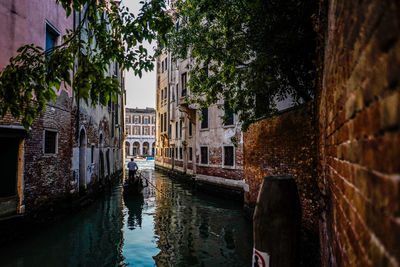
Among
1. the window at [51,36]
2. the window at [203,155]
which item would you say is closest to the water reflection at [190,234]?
the window at [203,155]

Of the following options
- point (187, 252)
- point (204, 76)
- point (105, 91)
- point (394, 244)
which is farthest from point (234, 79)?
point (394, 244)

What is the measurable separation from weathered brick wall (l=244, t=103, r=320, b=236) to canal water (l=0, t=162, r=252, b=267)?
1851 millimetres

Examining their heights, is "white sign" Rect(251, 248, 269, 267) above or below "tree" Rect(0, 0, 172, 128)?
below

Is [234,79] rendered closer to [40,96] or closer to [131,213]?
[40,96]

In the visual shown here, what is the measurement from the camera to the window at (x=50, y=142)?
801 centimetres

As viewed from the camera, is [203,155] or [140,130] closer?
[203,155]

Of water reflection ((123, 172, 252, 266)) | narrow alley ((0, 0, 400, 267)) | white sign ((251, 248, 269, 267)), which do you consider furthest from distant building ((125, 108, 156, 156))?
white sign ((251, 248, 269, 267))

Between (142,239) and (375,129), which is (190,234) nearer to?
(142,239)

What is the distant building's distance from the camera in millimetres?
54469

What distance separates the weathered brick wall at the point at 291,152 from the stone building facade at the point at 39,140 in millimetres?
6313

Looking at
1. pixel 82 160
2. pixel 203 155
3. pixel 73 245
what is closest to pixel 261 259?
pixel 73 245

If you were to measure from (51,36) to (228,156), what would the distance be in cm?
952

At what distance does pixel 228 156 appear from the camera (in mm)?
13906

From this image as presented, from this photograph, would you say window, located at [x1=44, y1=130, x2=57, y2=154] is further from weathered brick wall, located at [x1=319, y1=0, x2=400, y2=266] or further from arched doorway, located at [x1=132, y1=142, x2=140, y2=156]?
arched doorway, located at [x1=132, y1=142, x2=140, y2=156]
